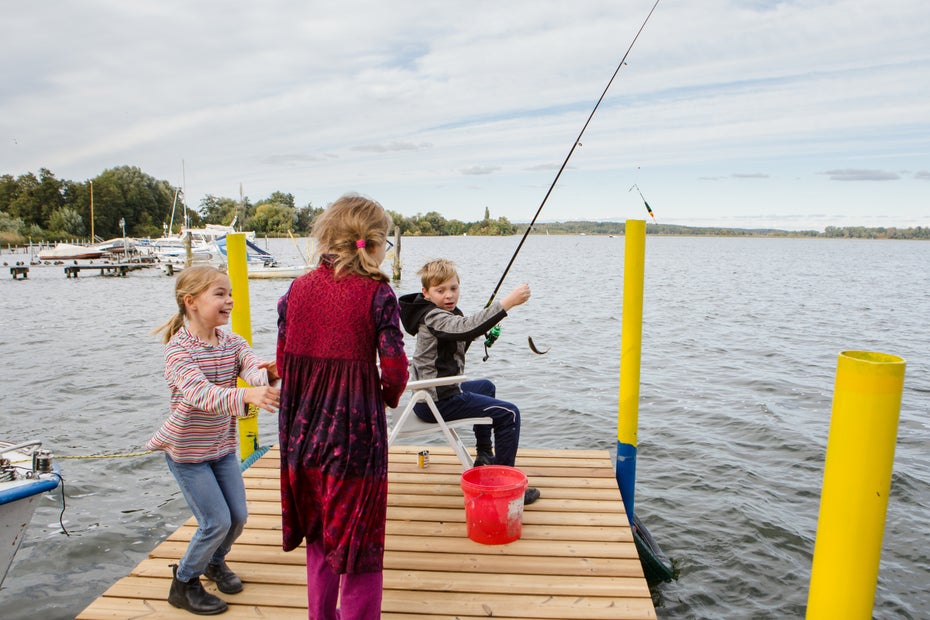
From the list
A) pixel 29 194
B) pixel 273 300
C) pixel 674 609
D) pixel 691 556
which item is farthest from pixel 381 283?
pixel 29 194

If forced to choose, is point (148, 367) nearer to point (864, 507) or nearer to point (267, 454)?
point (267, 454)

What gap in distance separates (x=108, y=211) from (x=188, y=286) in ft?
310

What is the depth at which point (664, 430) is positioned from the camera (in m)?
9.27

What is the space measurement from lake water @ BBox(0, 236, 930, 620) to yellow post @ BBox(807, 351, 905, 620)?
291cm

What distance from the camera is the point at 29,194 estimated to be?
264ft

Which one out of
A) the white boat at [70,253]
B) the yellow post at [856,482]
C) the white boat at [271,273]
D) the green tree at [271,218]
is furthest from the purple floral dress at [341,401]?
the green tree at [271,218]

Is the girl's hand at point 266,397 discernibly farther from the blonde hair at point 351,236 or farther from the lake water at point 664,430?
the lake water at point 664,430

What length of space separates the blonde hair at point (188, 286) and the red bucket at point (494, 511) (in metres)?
1.79

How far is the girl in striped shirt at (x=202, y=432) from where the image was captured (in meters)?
3.15

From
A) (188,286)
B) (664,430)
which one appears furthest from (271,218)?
(188,286)

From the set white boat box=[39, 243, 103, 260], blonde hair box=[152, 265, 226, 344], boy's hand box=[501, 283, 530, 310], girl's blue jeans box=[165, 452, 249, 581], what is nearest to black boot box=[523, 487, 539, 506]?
boy's hand box=[501, 283, 530, 310]

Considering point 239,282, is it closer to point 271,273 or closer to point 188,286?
point 188,286

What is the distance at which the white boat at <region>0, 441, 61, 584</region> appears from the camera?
3.81 m

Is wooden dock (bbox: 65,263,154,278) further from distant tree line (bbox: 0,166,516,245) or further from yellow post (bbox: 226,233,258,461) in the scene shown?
yellow post (bbox: 226,233,258,461)
